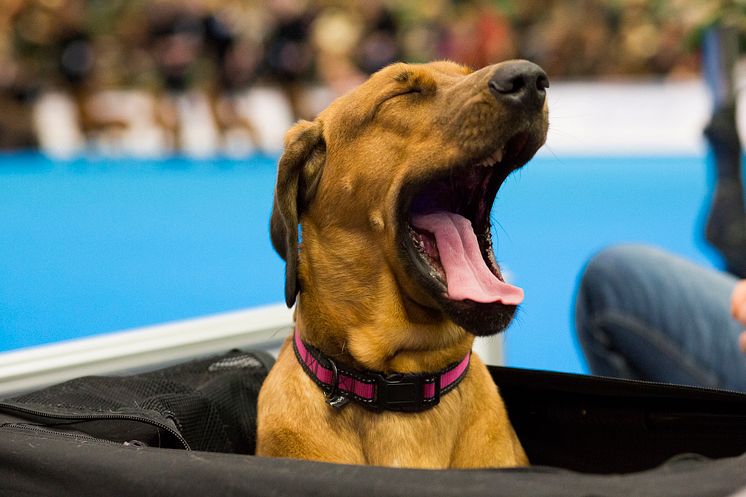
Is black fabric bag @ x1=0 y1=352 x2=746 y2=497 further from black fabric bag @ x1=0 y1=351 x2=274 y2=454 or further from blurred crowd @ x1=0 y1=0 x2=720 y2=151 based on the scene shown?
blurred crowd @ x1=0 y1=0 x2=720 y2=151

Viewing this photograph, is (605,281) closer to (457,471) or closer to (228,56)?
(457,471)

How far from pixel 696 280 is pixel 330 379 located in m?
1.31

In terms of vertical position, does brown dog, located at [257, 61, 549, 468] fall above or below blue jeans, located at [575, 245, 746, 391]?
above

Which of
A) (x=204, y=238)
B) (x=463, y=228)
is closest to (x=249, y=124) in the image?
(x=204, y=238)

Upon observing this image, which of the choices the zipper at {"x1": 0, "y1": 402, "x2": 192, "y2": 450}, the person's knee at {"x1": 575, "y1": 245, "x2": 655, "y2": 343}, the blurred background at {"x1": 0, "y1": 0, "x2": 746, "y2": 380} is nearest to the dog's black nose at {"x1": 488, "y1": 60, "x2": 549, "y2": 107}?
the zipper at {"x1": 0, "y1": 402, "x2": 192, "y2": 450}

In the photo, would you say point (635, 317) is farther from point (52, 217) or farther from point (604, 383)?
point (52, 217)

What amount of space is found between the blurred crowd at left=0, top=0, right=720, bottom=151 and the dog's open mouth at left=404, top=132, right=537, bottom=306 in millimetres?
12463

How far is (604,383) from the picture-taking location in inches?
68.3

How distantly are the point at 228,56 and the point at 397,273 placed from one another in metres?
13.2

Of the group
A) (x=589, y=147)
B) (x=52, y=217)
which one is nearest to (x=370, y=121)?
(x=52, y=217)

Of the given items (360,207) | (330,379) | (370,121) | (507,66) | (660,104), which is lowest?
(660,104)

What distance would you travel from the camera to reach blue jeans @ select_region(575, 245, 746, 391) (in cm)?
235

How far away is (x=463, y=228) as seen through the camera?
1.93m

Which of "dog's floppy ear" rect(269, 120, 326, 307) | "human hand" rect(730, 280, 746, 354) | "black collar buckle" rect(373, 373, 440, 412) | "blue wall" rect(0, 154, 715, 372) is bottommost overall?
"blue wall" rect(0, 154, 715, 372)
